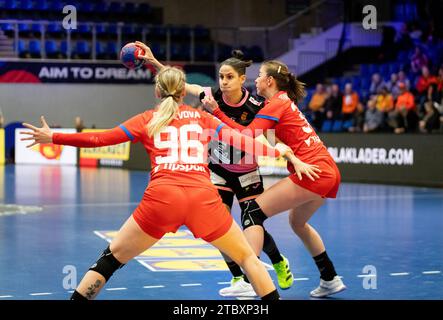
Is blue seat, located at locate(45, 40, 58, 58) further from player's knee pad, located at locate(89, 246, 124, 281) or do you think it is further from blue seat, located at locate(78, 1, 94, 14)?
player's knee pad, located at locate(89, 246, 124, 281)

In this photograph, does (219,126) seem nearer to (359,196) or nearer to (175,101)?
(175,101)

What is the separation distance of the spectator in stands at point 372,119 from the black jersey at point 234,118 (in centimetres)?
1393

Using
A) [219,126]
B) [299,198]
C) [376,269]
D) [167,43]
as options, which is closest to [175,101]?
[219,126]

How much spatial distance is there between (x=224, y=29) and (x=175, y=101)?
2622cm

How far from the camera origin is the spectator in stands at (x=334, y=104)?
24375mm

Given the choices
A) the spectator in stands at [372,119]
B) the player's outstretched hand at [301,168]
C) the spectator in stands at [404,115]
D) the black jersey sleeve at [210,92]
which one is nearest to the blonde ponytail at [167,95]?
the player's outstretched hand at [301,168]

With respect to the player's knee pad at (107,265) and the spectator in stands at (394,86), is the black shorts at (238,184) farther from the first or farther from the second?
the spectator in stands at (394,86)

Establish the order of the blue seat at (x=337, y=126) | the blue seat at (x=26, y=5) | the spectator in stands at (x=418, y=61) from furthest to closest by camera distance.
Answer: the blue seat at (x=26, y=5), the spectator in stands at (x=418, y=61), the blue seat at (x=337, y=126)

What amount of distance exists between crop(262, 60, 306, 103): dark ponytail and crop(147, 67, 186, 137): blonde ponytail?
162 cm

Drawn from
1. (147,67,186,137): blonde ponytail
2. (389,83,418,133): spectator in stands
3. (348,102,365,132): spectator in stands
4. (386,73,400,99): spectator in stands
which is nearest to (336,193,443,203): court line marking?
(389,83,418,133): spectator in stands

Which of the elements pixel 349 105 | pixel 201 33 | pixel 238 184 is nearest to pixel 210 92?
pixel 238 184

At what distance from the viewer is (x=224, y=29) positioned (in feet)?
105

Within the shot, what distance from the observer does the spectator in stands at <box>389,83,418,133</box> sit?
21.2m

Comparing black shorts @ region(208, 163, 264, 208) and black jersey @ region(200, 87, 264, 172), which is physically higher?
black jersey @ region(200, 87, 264, 172)
